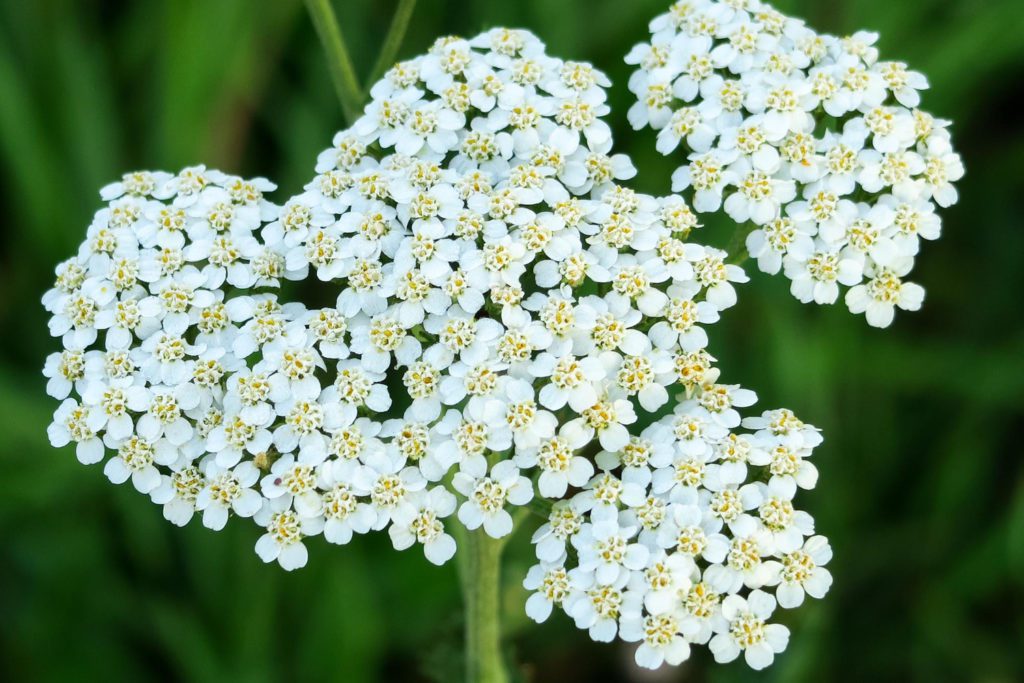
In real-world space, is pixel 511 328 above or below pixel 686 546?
above

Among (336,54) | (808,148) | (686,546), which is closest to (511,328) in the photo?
(686,546)

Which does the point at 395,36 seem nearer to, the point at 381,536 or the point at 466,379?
the point at 466,379

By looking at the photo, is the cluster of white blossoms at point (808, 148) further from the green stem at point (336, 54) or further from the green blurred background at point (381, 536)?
the green blurred background at point (381, 536)

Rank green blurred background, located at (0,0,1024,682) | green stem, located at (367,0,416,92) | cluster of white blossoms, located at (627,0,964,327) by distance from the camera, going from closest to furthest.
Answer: cluster of white blossoms, located at (627,0,964,327) → green stem, located at (367,0,416,92) → green blurred background, located at (0,0,1024,682)

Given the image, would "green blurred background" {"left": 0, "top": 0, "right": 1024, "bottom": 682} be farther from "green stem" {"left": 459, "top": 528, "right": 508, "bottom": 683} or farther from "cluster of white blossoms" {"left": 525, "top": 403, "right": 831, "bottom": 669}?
"cluster of white blossoms" {"left": 525, "top": 403, "right": 831, "bottom": 669}

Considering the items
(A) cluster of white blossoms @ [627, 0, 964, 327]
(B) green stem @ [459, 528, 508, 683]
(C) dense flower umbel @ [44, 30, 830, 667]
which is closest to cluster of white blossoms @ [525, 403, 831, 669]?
(C) dense flower umbel @ [44, 30, 830, 667]

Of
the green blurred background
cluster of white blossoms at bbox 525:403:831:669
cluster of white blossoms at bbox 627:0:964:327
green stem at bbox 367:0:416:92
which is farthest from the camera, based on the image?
the green blurred background

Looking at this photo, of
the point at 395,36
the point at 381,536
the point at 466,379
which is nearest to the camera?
the point at 466,379

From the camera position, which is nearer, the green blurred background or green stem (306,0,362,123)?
green stem (306,0,362,123)

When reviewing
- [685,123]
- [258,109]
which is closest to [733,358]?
[685,123]
